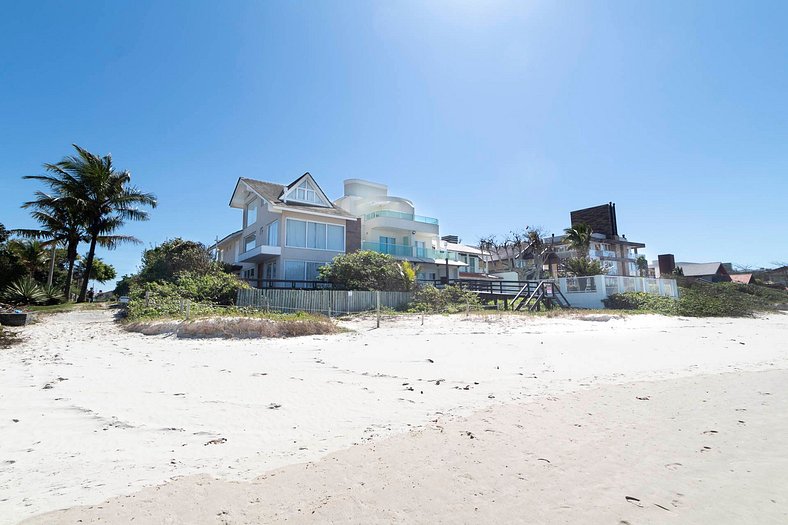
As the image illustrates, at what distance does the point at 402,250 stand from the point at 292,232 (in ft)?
32.4

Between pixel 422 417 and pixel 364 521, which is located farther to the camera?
pixel 422 417

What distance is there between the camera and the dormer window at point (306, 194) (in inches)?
1170

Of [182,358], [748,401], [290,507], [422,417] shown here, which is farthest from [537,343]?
[290,507]

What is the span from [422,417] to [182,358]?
22.3ft

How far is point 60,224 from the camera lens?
26938 millimetres

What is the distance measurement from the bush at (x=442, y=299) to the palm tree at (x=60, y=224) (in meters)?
22.4

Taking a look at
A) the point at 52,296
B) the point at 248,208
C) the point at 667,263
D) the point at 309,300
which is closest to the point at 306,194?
the point at 248,208

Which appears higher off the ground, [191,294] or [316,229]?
[316,229]

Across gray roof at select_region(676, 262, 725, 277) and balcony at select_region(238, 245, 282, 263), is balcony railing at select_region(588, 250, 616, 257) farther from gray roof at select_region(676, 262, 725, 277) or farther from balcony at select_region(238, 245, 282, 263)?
balcony at select_region(238, 245, 282, 263)

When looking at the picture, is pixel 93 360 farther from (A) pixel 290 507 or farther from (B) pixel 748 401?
(B) pixel 748 401

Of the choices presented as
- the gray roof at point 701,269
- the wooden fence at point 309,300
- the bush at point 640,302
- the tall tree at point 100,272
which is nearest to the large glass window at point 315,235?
the wooden fence at point 309,300

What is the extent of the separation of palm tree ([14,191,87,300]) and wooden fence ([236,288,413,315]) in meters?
16.2

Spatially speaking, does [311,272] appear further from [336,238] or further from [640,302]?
[640,302]

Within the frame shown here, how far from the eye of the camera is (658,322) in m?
19.0
